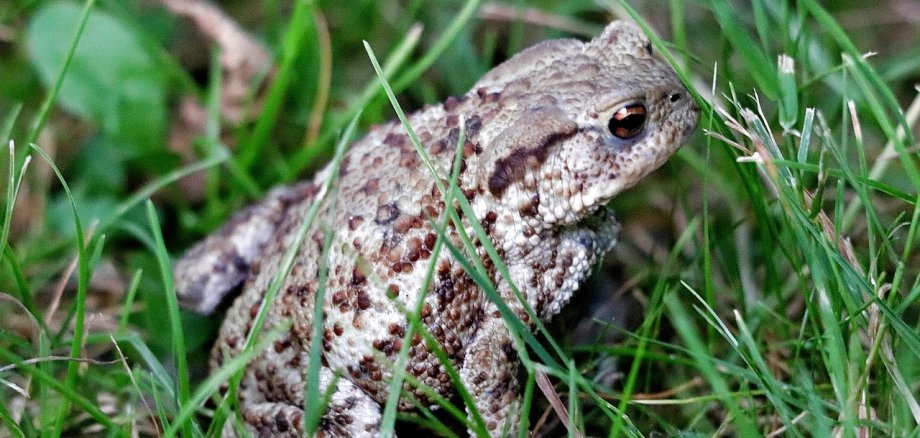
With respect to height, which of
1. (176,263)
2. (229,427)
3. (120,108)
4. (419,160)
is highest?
(120,108)

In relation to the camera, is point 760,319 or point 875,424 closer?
point 875,424

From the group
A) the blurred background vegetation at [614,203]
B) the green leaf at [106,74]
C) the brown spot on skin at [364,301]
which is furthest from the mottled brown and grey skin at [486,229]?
the green leaf at [106,74]

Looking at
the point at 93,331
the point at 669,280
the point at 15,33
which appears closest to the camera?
the point at 669,280

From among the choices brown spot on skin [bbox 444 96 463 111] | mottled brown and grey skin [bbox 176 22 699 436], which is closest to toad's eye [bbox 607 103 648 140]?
mottled brown and grey skin [bbox 176 22 699 436]

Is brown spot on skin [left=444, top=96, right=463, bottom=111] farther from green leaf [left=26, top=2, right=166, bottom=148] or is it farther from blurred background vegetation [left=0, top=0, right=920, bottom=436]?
green leaf [left=26, top=2, right=166, bottom=148]

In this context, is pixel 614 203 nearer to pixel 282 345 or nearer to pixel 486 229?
pixel 486 229

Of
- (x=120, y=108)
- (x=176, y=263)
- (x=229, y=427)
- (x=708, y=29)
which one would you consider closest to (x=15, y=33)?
(x=120, y=108)

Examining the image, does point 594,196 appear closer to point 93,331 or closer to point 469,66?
point 469,66

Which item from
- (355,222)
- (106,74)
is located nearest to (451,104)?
(355,222)

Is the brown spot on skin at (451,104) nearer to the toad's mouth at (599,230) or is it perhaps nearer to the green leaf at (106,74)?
the toad's mouth at (599,230)
